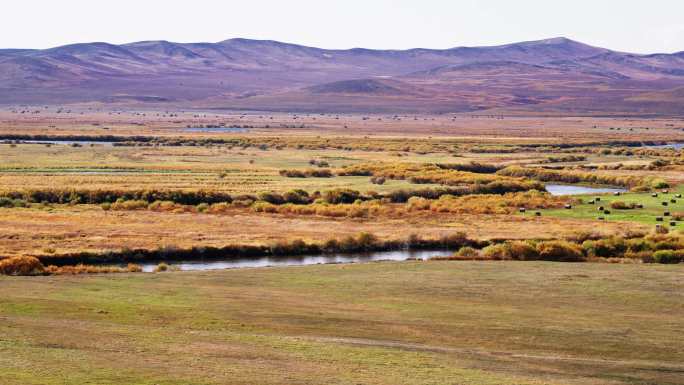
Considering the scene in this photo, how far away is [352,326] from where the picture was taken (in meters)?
26.1

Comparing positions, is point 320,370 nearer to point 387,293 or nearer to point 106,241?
point 387,293

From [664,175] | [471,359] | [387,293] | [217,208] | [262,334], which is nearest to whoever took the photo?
[471,359]

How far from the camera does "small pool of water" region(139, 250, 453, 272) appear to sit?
41062 mm

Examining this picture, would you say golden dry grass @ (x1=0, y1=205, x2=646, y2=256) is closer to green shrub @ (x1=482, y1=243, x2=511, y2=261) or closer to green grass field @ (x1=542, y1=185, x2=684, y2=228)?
green grass field @ (x1=542, y1=185, x2=684, y2=228)

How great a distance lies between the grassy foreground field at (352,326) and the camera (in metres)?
20.8

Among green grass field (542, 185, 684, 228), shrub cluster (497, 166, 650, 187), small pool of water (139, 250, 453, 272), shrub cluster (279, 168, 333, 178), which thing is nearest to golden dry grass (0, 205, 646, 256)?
green grass field (542, 185, 684, 228)

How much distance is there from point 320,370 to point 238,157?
80.4 metres

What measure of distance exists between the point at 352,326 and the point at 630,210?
1321 inches

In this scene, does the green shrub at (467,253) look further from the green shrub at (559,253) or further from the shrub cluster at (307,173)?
the shrub cluster at (307,173)

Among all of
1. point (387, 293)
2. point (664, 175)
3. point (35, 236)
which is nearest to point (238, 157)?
point (664, 175)

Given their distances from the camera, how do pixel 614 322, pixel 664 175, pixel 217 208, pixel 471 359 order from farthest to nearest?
Result: pixel 664 175 → pixel 217 208 → pixel 614 322 → pixel 471 359

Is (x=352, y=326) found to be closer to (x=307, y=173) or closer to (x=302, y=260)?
(x=302, y=260)

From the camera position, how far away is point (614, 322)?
27.5 meters

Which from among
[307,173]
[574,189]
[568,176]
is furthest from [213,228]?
[568,176]
